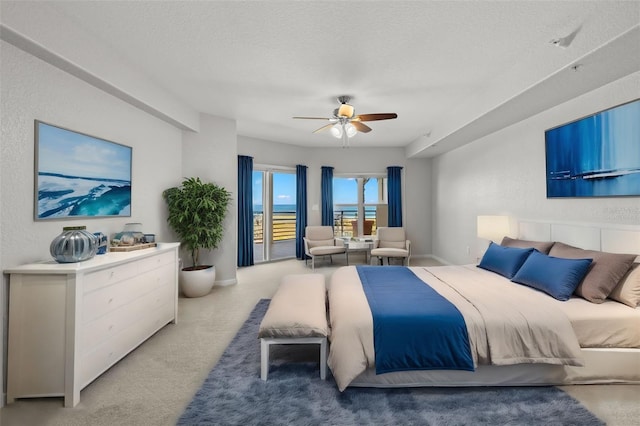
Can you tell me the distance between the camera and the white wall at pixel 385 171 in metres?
7.09

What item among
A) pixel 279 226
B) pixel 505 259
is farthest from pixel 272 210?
pixel 505 259

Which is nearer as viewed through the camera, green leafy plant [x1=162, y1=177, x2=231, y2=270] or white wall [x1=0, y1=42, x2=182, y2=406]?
white wall [x1=0, y1=42, x2=182, y2=406]

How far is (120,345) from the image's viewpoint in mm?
2348

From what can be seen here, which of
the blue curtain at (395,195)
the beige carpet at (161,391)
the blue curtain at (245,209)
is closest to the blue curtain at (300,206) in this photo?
the blue curtain at (245,209)

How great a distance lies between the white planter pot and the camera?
13.3ft

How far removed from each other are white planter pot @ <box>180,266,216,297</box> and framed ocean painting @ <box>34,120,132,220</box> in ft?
4.02

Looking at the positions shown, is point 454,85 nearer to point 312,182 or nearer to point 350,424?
point 350,424

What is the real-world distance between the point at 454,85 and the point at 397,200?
3771 mm

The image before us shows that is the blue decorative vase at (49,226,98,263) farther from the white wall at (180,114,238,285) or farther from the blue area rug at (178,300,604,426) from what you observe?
the white wall at (180,114,238,285)

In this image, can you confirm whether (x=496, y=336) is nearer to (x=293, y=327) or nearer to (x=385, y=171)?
(x=293, y=327)

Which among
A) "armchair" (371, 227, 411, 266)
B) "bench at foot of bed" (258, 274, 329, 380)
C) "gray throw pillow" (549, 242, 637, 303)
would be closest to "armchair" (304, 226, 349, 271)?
"armchair" (371, 227, 411, 266)

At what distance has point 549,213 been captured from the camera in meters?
3.35

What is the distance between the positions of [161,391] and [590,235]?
13.0 feet

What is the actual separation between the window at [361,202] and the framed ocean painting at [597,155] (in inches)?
165
